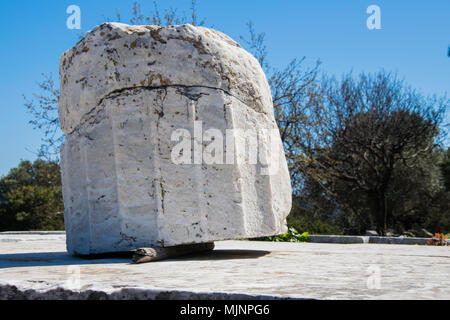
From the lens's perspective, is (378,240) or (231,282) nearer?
(231,282)

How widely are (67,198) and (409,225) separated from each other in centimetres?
1796

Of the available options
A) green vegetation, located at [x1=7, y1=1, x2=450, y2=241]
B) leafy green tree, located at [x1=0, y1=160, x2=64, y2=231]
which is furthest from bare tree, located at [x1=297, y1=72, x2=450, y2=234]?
leafy green tree, located at [x1=0, y1=160, x2=64, y2=231]

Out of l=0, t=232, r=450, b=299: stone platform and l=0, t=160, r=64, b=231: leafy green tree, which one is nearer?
l=0, t=232, r=450, b=299: stone platform

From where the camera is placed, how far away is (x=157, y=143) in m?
3.33

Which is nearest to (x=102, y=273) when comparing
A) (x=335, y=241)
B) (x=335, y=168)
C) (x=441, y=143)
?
(x=335, y=241)

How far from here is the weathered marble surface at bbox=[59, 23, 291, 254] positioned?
10.8ft

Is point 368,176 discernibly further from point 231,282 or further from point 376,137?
point 231,282

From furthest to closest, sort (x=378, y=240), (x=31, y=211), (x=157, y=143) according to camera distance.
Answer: (x=31, y=211), (x=378, y=240), (x=157, y=143)

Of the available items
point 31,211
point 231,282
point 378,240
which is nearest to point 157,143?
point 231,282

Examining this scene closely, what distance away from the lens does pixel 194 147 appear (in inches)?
130

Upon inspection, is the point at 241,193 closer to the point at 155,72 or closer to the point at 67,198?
the point at 155,72

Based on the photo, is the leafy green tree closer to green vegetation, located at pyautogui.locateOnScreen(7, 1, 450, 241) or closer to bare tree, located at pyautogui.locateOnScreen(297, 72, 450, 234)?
green vegetation, located at pyautogui.locateOnScreen(7, 1, 450, 241)

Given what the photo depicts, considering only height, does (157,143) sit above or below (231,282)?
above

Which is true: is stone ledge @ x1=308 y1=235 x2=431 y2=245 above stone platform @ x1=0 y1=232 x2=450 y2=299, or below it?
below
